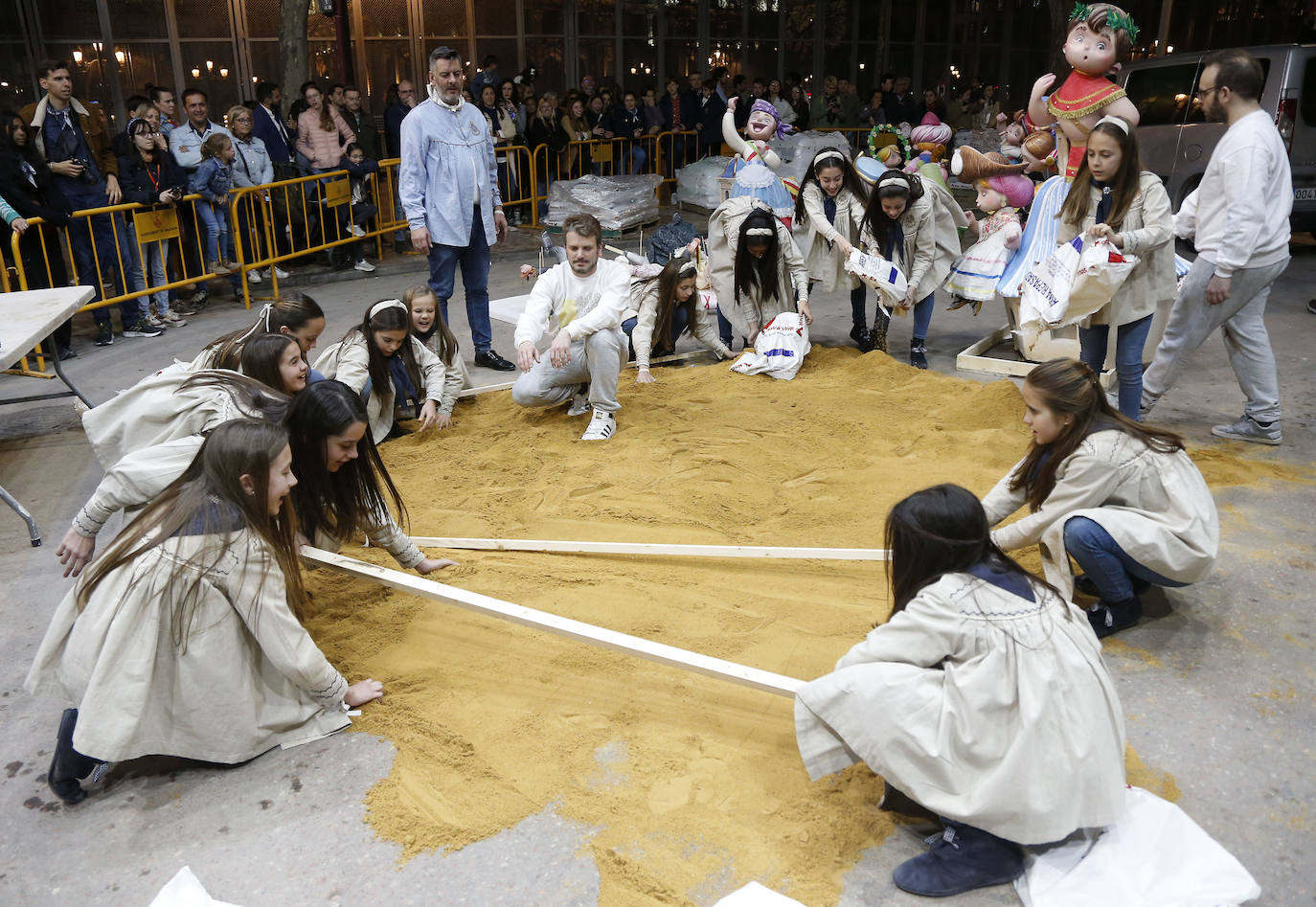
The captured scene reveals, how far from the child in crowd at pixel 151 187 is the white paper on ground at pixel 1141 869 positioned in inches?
A: 290

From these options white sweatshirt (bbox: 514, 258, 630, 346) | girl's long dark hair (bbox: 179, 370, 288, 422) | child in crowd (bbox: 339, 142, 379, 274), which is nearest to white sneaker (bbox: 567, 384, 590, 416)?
white sweatshirt (bbox: 514, 258, 630, 346)

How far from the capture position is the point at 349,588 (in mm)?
3969

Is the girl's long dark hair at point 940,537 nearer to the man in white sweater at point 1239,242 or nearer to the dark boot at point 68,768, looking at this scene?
the dark boot at point 68,768

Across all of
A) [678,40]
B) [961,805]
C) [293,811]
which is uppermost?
[678,40]

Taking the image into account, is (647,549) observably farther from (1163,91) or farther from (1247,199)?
(1163,91)

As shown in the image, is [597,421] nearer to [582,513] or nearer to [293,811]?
[582,513]

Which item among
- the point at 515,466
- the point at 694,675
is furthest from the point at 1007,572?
the point at 515,466

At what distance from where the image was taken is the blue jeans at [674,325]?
21.8 ft

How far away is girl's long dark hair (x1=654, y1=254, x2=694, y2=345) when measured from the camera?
625 cm

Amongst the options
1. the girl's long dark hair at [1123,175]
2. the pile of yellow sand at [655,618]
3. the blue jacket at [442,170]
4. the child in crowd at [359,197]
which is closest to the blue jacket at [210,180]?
the child in crowd at [359,197]

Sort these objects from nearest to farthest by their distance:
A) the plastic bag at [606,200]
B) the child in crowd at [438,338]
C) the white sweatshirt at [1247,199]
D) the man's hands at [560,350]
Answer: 1. the white sweatshirt at [1247,199]
2. the man's hands at [560,350]
3. the child in crowd at [438,338]
4. the plastic bag at [606,200]

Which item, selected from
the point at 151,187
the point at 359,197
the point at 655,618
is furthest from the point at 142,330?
the point at 655,618

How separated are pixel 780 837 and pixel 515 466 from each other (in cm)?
285

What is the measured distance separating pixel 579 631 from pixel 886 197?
4.32 m
